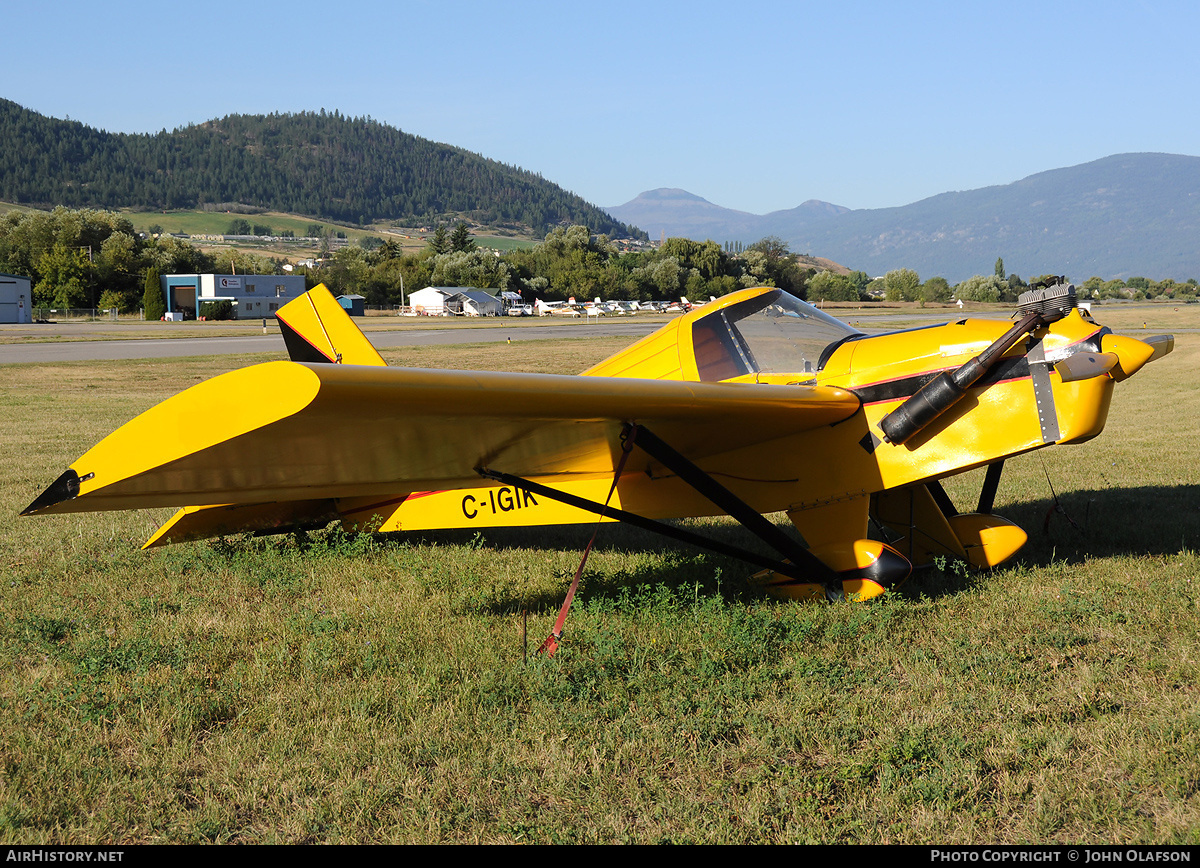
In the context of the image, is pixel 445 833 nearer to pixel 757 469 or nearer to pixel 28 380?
pixel 757 469

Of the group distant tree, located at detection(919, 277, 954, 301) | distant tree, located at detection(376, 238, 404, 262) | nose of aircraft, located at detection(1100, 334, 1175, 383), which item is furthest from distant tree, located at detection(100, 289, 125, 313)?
distant tree, located at detection(919, 277, 954, 301)

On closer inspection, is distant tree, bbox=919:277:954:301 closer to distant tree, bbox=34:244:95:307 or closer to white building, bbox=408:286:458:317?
white building, bbox=408:286:458:317

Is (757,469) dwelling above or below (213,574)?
above

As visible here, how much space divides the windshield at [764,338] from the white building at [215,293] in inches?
3061

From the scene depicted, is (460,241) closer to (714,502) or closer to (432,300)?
(432,300)

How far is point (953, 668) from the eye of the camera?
4.55 meters

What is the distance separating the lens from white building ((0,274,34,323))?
6538cm

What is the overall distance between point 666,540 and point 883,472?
2741 mm

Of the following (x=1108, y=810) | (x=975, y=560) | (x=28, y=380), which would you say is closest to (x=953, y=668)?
(x=1108, y=810)

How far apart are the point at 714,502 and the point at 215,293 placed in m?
86.0

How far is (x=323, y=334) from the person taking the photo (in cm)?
746

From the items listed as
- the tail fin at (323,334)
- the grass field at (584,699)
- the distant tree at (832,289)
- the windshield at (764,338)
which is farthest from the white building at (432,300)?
the windshield at (764,338)

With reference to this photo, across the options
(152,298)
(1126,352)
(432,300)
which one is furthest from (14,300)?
(1126,352)
